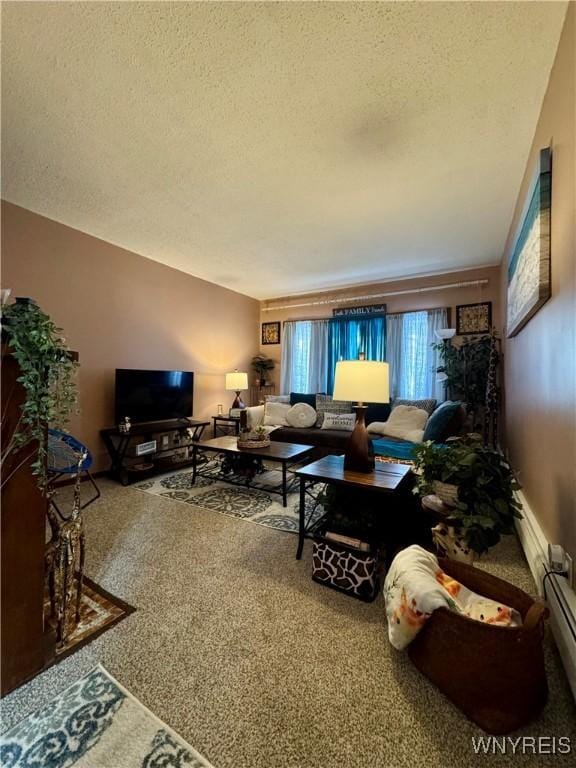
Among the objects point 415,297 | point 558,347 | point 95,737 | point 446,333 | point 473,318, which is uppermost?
point 415,297

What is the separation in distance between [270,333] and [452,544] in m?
4.81

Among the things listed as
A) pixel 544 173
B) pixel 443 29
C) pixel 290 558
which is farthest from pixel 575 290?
pixel 290 558

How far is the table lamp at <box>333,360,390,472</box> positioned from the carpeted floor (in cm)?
71

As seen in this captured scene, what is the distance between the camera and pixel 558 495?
142cm

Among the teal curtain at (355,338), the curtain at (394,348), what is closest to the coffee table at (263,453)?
the teal curtain at (355,338)

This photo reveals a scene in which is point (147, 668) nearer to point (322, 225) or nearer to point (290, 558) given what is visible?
point (290, 558)

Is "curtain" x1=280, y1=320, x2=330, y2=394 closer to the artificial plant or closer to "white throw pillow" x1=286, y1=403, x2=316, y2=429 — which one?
"white throw pillow" x1=286, y1=403, x2=316, y2=429

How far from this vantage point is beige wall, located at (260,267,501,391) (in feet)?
13.8

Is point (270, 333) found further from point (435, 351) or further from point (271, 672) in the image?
point (271, 672)

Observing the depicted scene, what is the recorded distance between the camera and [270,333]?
598cm

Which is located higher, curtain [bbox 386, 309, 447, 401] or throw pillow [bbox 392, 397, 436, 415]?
curtain [bbox 386, 309, 447, 401]

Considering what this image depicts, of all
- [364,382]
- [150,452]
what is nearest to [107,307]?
[150,452]

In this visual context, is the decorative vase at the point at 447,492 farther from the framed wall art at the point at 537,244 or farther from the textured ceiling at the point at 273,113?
the textured ceiling at the point at 273,113

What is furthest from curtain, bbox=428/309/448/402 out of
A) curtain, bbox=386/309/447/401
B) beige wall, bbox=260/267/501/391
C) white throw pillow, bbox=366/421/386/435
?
white throw pillow, bbox=366/421/386/435
